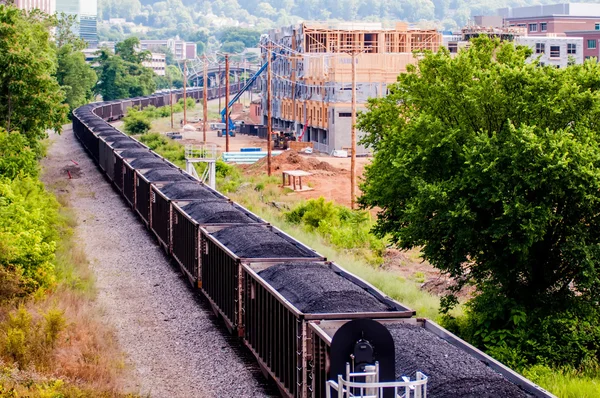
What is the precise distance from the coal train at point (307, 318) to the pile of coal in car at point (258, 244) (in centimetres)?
3

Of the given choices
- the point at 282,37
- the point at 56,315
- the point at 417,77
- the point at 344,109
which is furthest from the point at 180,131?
the point at 56,315

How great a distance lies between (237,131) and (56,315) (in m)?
92.5

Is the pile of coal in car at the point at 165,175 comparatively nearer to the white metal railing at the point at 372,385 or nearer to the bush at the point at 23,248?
the bush at the point at 23,248

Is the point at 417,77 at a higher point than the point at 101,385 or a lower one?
higher

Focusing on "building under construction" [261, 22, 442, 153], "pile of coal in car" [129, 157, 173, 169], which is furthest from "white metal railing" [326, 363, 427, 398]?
"building under construction" [261, 22, 442, 153]

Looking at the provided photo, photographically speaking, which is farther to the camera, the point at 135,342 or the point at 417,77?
the point at 417,77

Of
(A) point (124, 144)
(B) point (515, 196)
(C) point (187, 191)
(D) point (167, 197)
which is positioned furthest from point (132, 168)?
(B) point (515, 196)

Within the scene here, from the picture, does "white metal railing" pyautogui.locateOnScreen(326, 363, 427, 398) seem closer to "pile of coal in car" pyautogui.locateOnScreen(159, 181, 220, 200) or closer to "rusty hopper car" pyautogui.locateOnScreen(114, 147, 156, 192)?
"pile of coal in car" pyautogui.locateOnScreen(159, 181, 220, 200)

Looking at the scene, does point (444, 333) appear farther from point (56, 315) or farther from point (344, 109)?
point (344, 109)

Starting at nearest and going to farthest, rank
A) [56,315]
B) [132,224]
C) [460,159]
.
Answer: [56,315] → [460,159] → [132,224]

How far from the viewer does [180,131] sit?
103062mm

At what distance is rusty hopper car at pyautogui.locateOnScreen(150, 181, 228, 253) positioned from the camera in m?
29.5

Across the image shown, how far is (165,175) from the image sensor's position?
35.2 m

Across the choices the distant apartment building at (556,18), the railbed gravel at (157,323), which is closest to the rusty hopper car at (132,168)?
the railbed gravel at (157,323)
